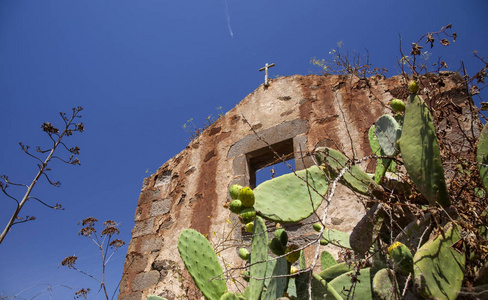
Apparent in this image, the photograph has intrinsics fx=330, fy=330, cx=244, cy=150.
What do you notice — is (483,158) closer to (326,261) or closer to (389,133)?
(389,133)

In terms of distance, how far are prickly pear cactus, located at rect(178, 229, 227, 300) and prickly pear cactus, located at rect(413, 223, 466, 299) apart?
0.81 metres

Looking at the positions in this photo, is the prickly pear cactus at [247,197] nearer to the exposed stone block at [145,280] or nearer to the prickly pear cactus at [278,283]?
the prickly pear cactus at [278,283]

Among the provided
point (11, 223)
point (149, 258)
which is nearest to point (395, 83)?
point (149, 258)

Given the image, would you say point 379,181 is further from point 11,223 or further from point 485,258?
point 11,223

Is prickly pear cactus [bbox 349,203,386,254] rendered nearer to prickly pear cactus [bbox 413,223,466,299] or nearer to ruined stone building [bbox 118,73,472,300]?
prickly pear cactus [bbox 413,223,466,299]

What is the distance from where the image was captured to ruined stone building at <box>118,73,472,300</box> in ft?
8.54

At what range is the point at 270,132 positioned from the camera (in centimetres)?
306

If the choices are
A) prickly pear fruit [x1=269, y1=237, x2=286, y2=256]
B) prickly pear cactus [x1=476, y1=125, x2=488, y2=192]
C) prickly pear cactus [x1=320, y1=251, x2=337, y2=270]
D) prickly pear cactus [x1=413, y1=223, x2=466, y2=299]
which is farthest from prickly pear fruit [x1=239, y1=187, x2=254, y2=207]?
prickly pear cactus [x1=476, y1=125, x2=488, y2=192]

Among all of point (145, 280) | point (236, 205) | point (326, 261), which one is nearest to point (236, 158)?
point (145, 280)

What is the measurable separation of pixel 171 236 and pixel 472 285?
2.43 metres

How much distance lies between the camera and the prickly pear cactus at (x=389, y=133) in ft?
4.74

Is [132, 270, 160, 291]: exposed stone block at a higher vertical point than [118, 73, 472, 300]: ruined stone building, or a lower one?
lower

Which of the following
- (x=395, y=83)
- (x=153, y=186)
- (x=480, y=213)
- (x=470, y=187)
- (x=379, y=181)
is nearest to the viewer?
(x=480, y=213)

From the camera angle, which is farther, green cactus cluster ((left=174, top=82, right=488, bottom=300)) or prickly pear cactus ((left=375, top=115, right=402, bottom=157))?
prickly pear cactus ((left=375, top=115, right=402, bottom=157))
